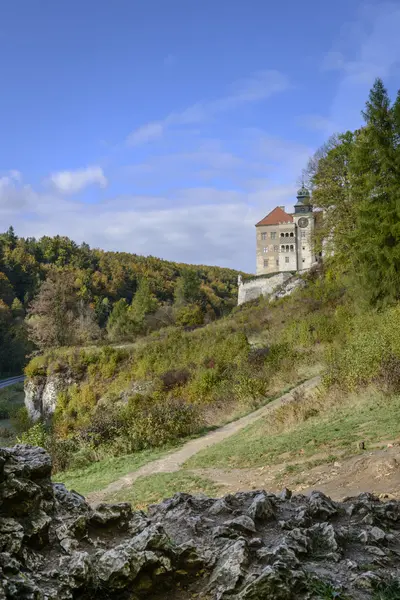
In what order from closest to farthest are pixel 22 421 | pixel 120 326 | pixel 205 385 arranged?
pixel 205 385 → pixel 22 421 → pixel 120 326

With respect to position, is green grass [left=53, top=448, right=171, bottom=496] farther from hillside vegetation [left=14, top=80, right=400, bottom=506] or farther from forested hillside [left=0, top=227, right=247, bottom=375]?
forested hillside [left=0, top=227, right=247, bottom=375]

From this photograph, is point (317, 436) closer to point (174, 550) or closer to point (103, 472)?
point (103, 472)

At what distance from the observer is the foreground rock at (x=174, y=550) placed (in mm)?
2898

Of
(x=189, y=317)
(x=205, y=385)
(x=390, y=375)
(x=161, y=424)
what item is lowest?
(x=161, y=424)

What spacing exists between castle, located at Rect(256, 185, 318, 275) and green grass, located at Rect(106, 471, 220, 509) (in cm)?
3886

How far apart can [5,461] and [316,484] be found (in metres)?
5.39

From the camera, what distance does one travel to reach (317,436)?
1011 centimetres

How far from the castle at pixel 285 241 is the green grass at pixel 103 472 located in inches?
1422

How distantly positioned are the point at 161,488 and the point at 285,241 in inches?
1659

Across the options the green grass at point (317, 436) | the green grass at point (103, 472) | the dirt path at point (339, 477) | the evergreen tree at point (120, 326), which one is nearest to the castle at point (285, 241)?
the evergreen tree at point (120, 326)

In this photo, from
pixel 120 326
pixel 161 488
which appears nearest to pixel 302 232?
pixel 120 326

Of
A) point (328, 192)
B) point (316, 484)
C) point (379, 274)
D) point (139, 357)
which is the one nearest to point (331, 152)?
point (328, 192)

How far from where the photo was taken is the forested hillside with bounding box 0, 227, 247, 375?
3484 centimetres

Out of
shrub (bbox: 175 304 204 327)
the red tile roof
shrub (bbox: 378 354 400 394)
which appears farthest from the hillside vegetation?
the red tile roof
